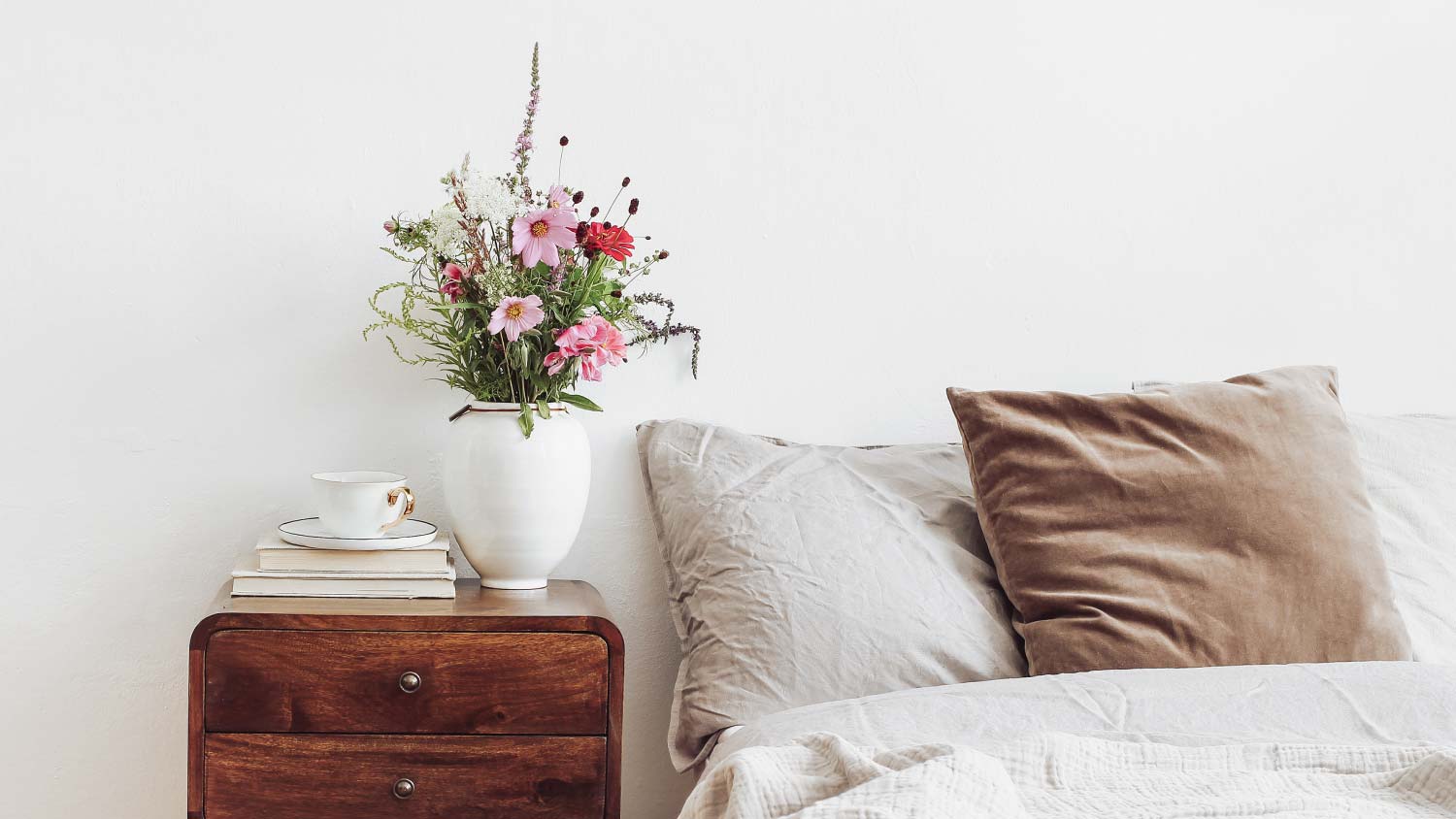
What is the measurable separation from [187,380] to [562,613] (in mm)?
684

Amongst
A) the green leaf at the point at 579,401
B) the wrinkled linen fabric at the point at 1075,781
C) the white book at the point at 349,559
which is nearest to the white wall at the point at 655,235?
the green leaf at the point at 579,401

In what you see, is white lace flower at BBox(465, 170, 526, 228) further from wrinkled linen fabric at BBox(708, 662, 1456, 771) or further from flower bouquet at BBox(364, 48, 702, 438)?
wrinkled linen fabric at BBox(708, 662, 1456, 771)

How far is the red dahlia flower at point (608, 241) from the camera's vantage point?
56.8 inches

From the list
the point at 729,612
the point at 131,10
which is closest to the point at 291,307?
the point at 131,10

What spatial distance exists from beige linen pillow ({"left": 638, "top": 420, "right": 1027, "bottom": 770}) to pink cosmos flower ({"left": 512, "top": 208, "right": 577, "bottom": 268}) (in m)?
0.34

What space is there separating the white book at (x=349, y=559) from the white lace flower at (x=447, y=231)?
38 centimetres

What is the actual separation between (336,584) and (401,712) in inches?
7.5

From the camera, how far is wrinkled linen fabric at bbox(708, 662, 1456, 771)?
3.54ft

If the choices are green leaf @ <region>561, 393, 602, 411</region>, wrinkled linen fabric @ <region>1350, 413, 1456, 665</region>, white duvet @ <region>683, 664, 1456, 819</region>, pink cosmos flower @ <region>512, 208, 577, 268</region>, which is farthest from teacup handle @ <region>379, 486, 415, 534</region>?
wrinkled linen fabric @ <region>1350, 413, 1456, 665</region>

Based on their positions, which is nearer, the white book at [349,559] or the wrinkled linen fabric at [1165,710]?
the wrinkled linen fabric at [1165,710]

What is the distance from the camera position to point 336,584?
1.40 meters

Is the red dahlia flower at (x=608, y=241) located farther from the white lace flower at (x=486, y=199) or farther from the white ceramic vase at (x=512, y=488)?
the white ceramic vase at (x=512, y=488)

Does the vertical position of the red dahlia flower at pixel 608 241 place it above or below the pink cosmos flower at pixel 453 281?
above

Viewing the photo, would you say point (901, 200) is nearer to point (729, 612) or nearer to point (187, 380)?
point (729, 612)
